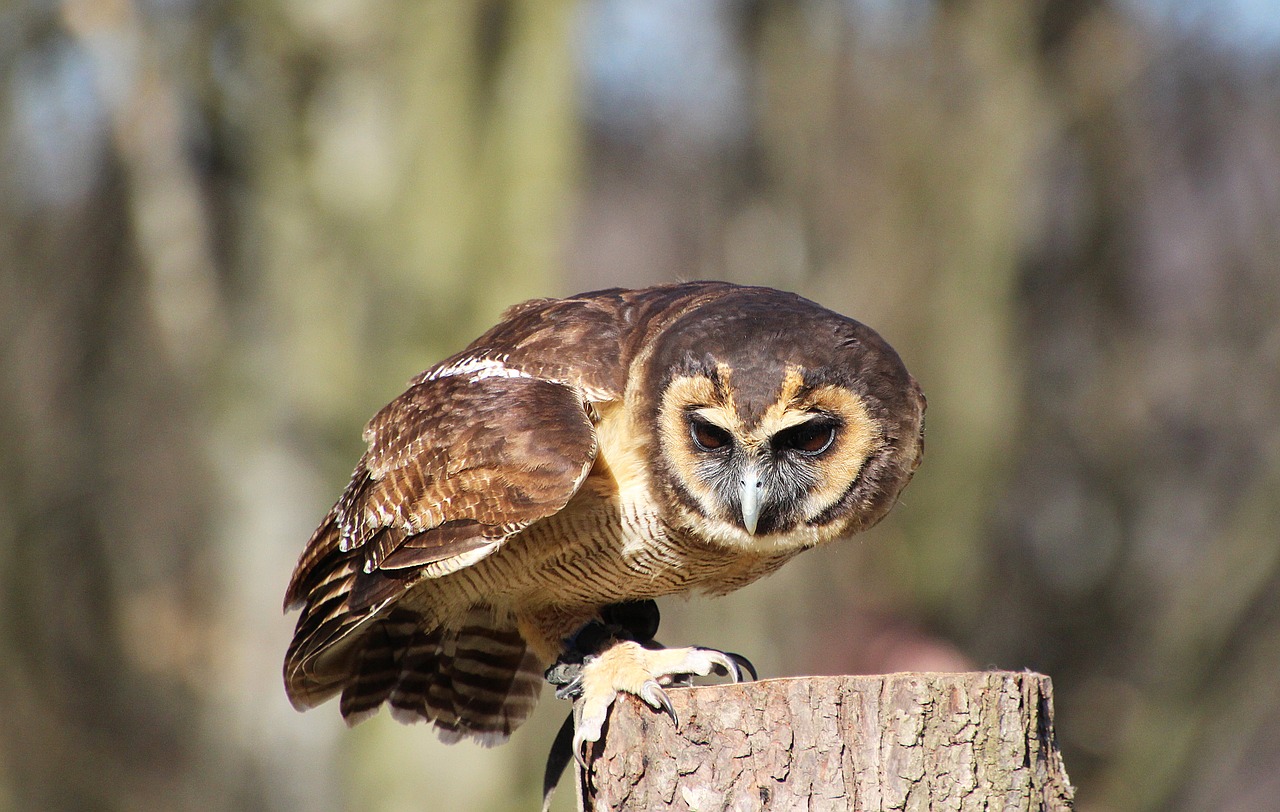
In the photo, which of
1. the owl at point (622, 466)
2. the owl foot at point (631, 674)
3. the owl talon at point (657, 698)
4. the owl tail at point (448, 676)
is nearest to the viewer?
the owl talon at point (657, 698)

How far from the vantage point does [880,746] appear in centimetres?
281

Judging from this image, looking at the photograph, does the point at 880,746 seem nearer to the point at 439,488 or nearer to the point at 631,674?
the point at 631,674

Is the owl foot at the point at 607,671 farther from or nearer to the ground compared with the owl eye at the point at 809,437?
nearer to the ground

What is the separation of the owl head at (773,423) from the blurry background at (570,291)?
2.52 metres

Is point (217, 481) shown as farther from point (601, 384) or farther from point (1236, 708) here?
point (1236, 708)

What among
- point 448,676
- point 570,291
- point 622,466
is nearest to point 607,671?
point 622,466

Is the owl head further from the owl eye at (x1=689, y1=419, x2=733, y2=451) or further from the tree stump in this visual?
the tree stump

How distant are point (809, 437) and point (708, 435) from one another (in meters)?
0.28

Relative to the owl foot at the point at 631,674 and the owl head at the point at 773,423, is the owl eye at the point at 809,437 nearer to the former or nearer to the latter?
the owl head at the point at 773,423

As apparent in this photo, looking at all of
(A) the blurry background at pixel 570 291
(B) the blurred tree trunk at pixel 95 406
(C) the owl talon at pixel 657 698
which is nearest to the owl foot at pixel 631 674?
(C) the owl talon at pixel 657 698

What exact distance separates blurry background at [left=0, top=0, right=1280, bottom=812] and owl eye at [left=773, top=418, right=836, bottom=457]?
2.61 m

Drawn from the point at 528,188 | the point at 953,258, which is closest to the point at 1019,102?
the point at 953,258

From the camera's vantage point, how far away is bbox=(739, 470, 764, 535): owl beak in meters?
3.43

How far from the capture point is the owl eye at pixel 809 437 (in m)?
3.48
